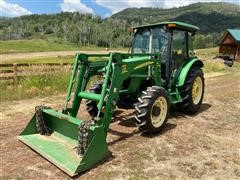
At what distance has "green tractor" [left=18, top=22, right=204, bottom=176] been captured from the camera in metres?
5.18

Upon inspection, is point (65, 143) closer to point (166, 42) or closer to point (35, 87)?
point (166, 42)

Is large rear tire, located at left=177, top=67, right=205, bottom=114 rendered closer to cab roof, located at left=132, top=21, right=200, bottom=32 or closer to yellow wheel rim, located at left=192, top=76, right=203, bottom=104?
yellow wheel rim, located at left=192, top=76, right=203, bottom=104

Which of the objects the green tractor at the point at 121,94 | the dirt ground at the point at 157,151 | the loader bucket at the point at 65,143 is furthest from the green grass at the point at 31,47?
the loader bucket at the point at 65,143

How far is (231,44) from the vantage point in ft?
132

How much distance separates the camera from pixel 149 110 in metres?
6.15

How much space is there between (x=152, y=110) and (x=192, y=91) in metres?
2.25

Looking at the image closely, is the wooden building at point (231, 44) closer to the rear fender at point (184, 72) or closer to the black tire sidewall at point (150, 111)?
the rear fender at point (184, 72)

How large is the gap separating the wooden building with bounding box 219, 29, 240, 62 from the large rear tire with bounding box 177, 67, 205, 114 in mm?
30494

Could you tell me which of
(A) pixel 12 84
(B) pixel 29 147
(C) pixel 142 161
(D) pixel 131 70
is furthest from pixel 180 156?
(A) pixel 12 84

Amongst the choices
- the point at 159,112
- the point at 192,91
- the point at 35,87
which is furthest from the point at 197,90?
the point at 35,87

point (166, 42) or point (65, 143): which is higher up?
point (166, 42)

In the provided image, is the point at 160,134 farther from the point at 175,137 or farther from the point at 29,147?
the point at 29,147

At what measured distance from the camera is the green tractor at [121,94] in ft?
17.0

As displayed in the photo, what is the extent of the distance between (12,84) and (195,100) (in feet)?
25.5
